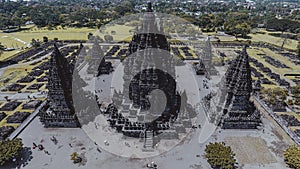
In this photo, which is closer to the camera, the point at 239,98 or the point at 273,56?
the point at 239,98

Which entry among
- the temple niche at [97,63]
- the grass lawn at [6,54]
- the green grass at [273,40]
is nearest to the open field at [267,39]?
the green grass at [273,40]

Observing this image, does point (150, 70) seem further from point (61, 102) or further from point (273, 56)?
point (273, 56)

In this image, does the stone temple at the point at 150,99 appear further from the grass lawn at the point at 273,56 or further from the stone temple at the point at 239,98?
the grass lawn at the point at 273,56

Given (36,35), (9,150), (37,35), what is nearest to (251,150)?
(9,150)

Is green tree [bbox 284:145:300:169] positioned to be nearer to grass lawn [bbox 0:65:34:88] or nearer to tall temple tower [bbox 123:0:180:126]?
tall temple tower [bbox 123:0:180:126]

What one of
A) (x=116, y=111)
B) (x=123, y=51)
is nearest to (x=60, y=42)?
(x=123, y=51)

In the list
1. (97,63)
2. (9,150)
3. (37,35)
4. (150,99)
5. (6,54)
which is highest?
(37,35)

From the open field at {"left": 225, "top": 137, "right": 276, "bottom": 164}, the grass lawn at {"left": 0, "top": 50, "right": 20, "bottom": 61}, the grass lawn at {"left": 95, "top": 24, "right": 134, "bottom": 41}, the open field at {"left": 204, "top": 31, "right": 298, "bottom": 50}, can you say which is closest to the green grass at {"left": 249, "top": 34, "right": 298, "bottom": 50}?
the open field at {"left": 204, "top": 31, "right": 298, "bottom": 50}
